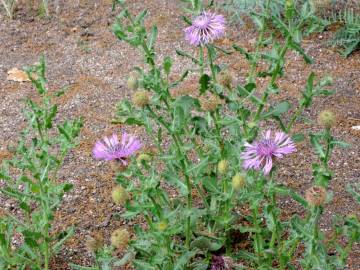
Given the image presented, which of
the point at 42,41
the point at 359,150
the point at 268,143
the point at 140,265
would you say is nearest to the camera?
the point at 268,143

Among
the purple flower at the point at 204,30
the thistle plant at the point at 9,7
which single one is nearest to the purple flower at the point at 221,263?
the purple flower at the point at 204,30

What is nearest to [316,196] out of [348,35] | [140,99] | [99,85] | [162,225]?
[162,225]

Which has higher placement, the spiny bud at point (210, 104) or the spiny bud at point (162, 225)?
the spiny bud at point (210, 104)

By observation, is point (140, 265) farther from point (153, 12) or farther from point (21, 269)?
point (153, 12)

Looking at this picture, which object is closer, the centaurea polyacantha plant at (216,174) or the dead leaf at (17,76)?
the centaurea polyacantha plant at (216,174)

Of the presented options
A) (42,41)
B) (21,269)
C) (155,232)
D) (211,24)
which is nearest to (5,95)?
(42,41)

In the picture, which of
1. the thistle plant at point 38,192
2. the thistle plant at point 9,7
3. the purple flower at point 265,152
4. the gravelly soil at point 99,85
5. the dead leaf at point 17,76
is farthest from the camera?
the thistle plant at point 9,7

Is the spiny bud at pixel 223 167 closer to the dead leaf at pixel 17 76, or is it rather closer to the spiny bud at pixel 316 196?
the spiny bud at pixel 316 196
